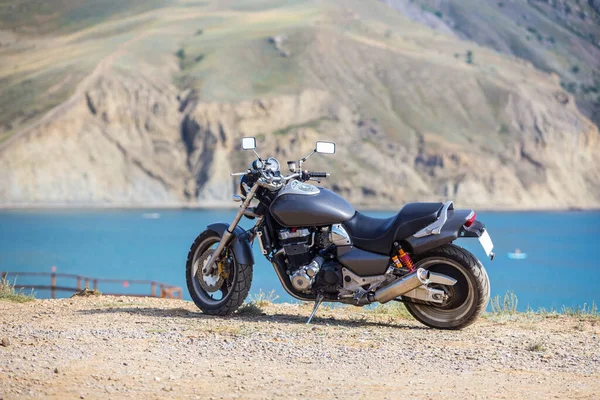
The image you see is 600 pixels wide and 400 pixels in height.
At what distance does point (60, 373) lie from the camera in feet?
25.1

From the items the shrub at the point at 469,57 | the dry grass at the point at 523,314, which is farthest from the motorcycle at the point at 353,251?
the shrub at the point at 469,57

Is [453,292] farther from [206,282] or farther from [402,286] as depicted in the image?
[206,282]

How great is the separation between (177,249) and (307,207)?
87.0 meters

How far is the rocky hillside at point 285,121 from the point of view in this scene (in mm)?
121250

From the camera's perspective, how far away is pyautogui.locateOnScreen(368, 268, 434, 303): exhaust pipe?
10.0 metres

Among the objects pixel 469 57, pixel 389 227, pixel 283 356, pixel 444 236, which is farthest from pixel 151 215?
pixel 283 356

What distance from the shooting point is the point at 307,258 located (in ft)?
34.9

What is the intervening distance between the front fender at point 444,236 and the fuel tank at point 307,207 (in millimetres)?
798

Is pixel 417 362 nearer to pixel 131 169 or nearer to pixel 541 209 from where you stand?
pixel 131 169

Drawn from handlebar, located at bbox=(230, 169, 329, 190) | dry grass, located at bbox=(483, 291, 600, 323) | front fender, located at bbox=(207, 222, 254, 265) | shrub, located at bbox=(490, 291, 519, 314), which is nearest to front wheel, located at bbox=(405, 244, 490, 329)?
dry grass, located at bbox=(483, 291, 600, 323)

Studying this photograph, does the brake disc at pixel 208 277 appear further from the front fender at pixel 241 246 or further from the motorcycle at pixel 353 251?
the front fender at pixel 241 246

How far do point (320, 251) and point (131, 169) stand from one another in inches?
4547

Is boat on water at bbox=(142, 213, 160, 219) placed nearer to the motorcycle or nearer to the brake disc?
the brake disc

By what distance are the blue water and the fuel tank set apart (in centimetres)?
3181
